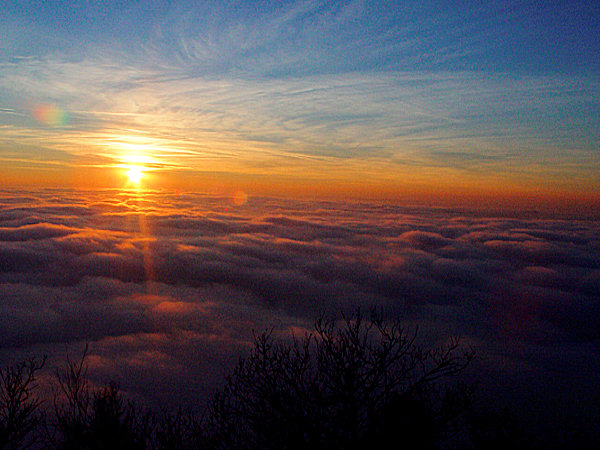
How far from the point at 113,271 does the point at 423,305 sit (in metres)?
98.9

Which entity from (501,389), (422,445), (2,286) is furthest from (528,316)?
(2,286)

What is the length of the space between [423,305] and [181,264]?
83142 millimetres

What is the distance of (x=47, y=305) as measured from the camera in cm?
9031

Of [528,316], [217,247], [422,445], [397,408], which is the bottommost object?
[528,316]

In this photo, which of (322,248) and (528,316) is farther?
(322,248)

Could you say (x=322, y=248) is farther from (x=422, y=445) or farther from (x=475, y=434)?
(x=422, y=445)

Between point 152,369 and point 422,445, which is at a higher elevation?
point 422,445

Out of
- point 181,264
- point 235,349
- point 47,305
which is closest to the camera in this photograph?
point 235,349

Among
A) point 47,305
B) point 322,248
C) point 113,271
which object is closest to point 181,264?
point 113,271

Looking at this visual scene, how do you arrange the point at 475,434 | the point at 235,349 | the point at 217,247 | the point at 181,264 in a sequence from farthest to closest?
the point at 217,247 → the point at 181,264 → the point at 235,349 → the point at 475,434

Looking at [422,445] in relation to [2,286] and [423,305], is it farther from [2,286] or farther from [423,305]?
[2,286]

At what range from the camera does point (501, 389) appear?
56.9m

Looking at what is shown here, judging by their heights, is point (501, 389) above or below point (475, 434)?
below

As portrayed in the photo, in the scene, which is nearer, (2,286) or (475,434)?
(475,434)
